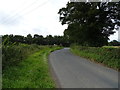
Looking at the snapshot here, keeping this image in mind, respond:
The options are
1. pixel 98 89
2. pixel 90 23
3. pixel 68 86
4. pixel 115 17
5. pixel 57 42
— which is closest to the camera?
pixel 98 89

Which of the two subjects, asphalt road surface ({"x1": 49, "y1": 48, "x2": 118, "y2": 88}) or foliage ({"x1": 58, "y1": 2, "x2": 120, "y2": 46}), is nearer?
asphalt road surface ({"x1": 49, "y1": 48, "x2": 118, "y2": 88})

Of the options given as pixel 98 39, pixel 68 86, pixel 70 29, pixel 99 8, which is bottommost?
pixel 68 86

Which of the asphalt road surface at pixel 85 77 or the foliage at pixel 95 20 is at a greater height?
the foliage at pixel 95 20

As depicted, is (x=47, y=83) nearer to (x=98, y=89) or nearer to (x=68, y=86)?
(x=68, y=86)

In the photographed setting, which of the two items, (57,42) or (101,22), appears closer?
(101,22)

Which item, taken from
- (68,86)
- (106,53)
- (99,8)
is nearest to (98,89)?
(68,86)

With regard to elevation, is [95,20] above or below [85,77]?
above

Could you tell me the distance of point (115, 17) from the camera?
26.1m

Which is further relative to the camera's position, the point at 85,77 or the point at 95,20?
the point at 95,20

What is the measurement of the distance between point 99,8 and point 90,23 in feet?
9.47

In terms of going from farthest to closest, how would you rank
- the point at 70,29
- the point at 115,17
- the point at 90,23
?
1. the point at 70,29
2. the point at 115,17
3. the point at 90,23

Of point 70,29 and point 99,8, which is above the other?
point 99,8

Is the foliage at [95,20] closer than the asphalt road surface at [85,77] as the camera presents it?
No

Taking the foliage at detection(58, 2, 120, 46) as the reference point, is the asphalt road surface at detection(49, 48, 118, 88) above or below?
below
